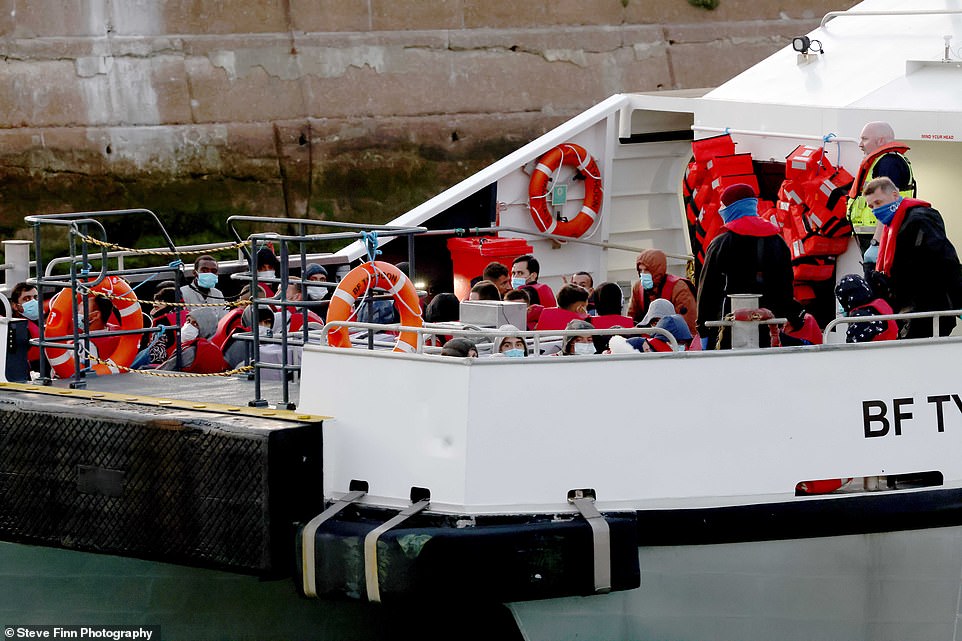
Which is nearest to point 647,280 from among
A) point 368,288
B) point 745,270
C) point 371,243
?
point 745,270

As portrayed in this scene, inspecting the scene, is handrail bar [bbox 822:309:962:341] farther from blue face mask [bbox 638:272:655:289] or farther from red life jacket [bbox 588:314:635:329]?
blue face mask [bbox 638:272:655:289]

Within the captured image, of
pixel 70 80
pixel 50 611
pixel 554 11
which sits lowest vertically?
pixel 50 611

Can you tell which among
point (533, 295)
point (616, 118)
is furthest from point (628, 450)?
point (616, 118)

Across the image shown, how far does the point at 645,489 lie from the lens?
5.52 meters

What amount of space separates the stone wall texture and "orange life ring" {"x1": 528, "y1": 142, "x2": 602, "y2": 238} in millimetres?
7960

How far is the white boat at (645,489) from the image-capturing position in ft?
17.7

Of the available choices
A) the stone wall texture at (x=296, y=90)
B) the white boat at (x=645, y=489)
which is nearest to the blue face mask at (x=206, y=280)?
the white boat at (x=645, y=489)

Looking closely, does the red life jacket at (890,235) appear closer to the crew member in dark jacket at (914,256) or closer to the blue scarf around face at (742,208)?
the crew member in dark jacket at (914,256)

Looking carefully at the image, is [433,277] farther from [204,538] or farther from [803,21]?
[803,21]

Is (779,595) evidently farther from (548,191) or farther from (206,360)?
(548,191)

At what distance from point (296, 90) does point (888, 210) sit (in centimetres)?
1192

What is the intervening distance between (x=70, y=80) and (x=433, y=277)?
861 cm

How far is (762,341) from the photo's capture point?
19.4 feet

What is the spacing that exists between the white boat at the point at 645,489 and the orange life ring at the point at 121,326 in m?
1.24
